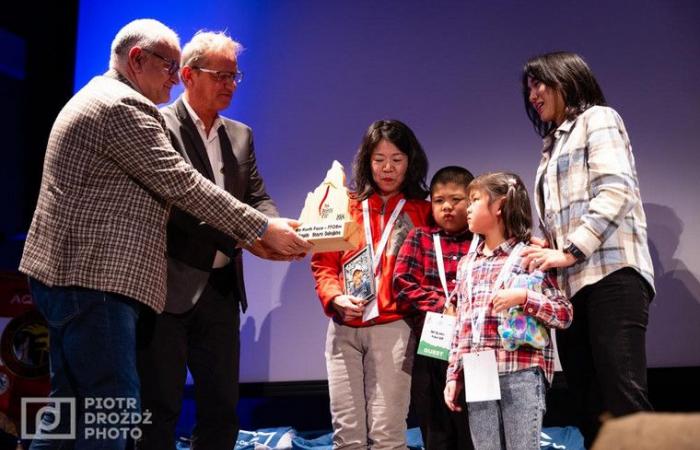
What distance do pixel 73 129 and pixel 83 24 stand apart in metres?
2.63

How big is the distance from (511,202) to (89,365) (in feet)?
5.35

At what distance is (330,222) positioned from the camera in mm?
2783

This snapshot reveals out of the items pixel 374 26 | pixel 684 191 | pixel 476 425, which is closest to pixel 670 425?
pixel 476 425

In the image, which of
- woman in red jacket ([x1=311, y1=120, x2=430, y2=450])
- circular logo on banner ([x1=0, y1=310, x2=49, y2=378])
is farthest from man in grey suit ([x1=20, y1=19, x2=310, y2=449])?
circular logo on banner ([x1=0, y1=310, x2=49, y2=378])

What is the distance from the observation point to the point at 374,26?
4.38 meters

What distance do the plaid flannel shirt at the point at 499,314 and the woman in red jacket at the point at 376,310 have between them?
1.23ft

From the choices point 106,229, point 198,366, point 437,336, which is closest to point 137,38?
A: point 106,229

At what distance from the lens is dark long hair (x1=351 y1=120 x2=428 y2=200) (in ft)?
11.0

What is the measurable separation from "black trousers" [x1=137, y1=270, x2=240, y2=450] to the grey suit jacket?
7 centimetres

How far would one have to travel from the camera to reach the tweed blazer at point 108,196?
221 cm

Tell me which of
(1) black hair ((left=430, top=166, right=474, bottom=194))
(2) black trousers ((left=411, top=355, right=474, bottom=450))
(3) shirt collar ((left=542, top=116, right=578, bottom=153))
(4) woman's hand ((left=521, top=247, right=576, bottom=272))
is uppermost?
(3) shirt collar ((left=542, top=116, right=578, bottom=153))

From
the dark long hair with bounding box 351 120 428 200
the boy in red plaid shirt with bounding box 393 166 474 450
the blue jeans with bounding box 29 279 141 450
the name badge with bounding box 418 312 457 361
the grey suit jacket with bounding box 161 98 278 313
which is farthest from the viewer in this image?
the dark long hair with bounding box 351 120 428 200

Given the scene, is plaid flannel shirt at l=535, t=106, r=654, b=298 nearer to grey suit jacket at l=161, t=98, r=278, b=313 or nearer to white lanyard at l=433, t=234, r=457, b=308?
white lanyard at l=433, t=234, r=457, b=308

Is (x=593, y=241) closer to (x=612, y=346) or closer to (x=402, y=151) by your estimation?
(x=612, y=346)
